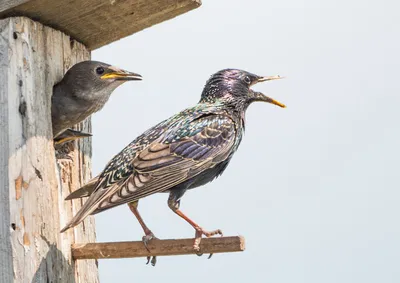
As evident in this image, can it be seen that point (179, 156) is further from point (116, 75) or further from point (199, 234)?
point (116, 75)

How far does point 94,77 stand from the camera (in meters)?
5.38

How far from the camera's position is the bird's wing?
480 cm

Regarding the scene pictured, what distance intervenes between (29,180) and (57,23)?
97 cm

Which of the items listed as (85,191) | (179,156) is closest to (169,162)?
(179,156)

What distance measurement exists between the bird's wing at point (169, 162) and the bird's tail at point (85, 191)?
6cm

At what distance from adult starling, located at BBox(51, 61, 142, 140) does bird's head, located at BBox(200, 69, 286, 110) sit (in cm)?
51

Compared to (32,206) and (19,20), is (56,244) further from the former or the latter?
(19,20)

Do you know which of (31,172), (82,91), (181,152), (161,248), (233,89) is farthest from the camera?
(233,89)

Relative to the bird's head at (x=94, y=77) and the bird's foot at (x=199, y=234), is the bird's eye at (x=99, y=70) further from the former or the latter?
the bird's foot at (x=199, y=234)

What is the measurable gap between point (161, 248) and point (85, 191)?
62 centimetres

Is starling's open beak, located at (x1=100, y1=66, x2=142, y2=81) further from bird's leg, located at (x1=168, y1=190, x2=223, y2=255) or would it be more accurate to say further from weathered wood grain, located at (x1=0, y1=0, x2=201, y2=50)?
bird's leg, located at (x1=168, y1=190, x2=223, y2=255)

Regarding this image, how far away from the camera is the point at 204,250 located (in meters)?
4.70

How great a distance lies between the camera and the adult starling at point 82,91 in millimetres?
5312

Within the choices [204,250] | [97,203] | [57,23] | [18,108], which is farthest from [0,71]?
[204,250]
